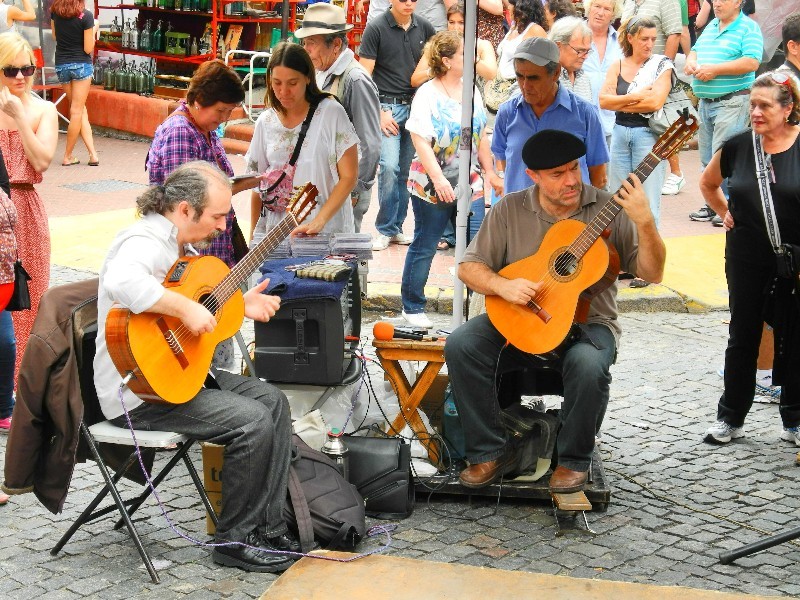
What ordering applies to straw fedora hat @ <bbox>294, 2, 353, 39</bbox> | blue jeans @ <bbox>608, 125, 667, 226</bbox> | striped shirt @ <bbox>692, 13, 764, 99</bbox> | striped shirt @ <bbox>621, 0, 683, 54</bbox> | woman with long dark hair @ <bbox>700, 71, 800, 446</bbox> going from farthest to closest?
1. striped shirt @ <bbox>621, 0, 683, 54</bbox>
2. striped shirt @ <bbox>692, 13, 764, 99</bbox>
3. blue jeans @ <bbox>608, 125, 667, 226</bbox>
4. straw fedora hat @ <bbox>294, 2, 353, 39</bbox>
5. woman with long dark hair @ <bbox>700, 71, 800, 446</bbox>

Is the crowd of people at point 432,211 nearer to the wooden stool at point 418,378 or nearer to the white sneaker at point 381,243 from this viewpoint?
the wooden stool at point 418,378

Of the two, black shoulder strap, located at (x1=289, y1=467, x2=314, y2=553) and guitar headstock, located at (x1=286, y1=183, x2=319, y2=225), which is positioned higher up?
guitar headstock, located at (x1=286, y1=183, x2=319, y2=225)

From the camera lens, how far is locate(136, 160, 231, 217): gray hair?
4.32m

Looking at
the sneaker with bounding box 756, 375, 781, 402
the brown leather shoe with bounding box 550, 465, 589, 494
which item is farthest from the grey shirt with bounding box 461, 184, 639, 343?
the sneaker with bounding box 756, 375, 781, 402

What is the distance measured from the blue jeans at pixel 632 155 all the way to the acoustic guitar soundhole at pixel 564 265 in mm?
3509

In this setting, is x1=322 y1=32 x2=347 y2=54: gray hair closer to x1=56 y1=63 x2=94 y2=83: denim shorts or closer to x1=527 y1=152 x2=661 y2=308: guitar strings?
x1=527 y1=152 x2=661 y2=308: guitar strings

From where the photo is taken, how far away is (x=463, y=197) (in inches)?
221

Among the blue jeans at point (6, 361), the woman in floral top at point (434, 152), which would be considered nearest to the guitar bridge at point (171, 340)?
the blue jeans at point (6, 361)

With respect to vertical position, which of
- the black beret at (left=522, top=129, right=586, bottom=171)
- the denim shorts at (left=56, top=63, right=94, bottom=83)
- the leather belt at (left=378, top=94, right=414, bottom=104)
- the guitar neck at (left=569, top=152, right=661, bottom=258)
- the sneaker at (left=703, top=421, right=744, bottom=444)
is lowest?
the sneaker at (left=703, top=421, right=744, bottom=444)

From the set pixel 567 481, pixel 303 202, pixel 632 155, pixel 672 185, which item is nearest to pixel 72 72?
pixel 672 185

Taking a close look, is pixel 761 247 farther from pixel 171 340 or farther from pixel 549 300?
pixel 171 340

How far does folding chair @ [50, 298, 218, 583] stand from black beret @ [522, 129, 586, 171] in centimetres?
177

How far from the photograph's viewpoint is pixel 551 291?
15.7 feet

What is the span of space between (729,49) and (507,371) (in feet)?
16.4
